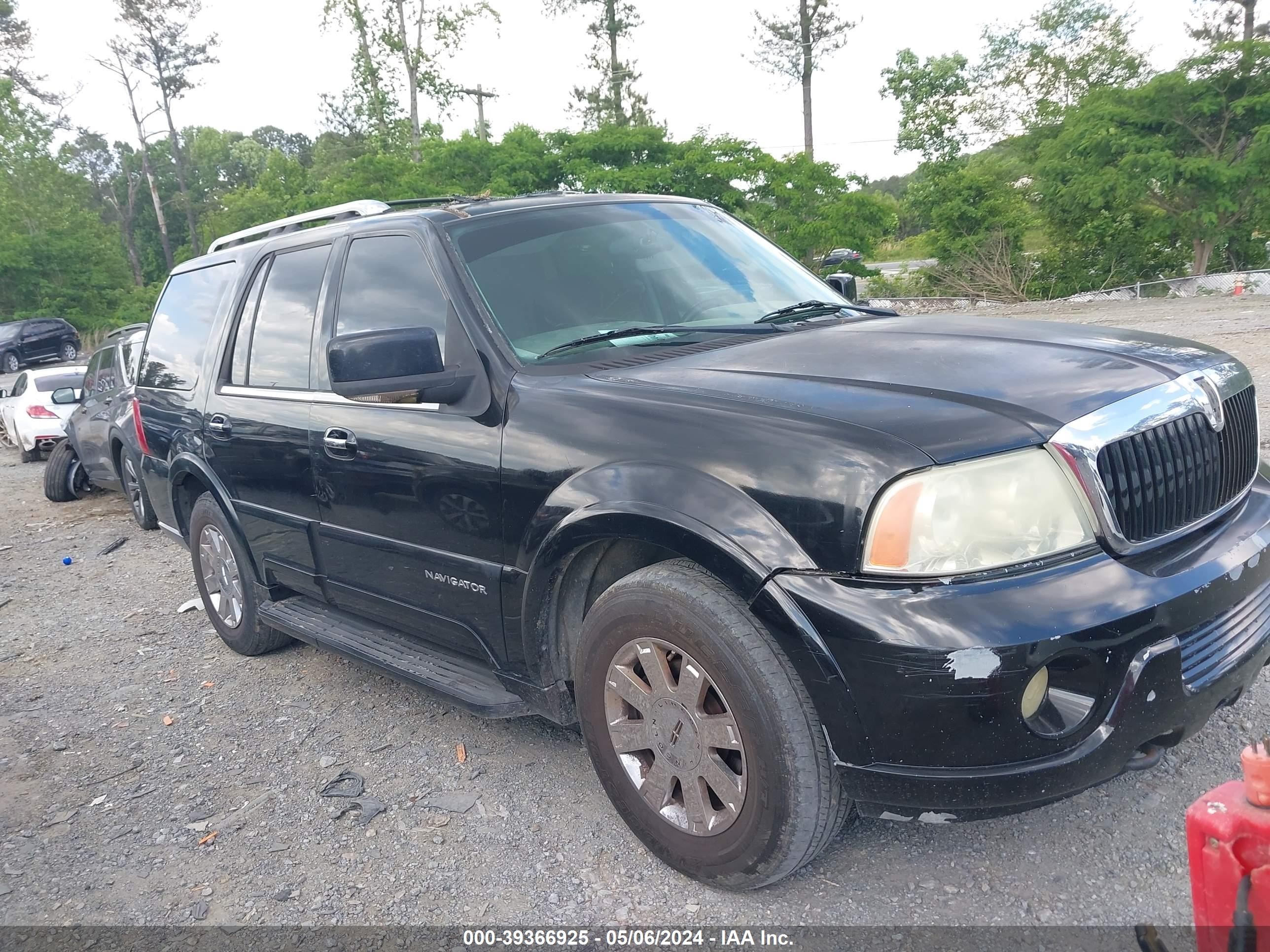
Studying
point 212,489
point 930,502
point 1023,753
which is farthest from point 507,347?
point 212,489

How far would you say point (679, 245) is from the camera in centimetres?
381

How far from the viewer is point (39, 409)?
44.4 feet

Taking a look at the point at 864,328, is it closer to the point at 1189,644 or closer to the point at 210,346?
the point at 1189,644

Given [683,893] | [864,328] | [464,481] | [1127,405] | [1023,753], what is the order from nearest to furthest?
[1023,753] → [1127,405] → [683,893] → [464,481] → [864,328]

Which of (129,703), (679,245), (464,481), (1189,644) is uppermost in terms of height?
(679,245)

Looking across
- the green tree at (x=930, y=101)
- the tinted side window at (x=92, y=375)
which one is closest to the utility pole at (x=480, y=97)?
the green tree at (x=930, y=101)

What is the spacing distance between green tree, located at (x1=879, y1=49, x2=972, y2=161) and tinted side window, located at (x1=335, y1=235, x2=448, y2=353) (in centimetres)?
3114

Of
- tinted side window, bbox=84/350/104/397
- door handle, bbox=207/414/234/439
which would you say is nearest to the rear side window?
door handle, bbox=207/414/234/439

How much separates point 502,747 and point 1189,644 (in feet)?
7.67

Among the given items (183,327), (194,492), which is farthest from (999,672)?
(183,327)

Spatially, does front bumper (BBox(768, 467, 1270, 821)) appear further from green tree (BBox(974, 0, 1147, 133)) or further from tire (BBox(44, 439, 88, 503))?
green tree (BBox(974, 0, 1147, 133))

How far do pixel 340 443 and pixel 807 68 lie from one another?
36221 millimetres

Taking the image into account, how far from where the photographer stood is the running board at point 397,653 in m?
3.15

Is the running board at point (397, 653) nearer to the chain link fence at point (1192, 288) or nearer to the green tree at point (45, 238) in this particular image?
the chain link fence at point (1192, 288)
